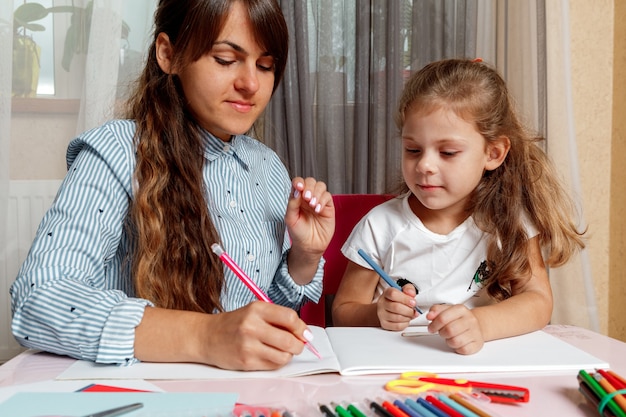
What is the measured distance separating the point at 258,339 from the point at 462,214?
61 cm

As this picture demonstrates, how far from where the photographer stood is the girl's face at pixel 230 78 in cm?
97

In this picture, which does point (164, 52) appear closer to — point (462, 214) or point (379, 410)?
point (462, 214)

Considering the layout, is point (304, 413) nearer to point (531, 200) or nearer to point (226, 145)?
point (226, 145)

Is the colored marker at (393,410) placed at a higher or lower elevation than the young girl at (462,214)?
lower

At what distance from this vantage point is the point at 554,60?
2.10 meters

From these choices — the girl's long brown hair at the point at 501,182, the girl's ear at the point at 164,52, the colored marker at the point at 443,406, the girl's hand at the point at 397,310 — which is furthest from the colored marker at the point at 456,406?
the girl's ear at the point at 164,52

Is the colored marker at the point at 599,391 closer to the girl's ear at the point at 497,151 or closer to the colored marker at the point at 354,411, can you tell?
the colored marker at the point at 354,411

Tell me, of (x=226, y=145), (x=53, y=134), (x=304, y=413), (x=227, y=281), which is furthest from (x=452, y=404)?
(x=53, y=134)

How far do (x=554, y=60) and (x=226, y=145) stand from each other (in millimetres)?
1411

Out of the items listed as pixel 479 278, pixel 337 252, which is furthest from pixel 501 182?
pixel 337 252

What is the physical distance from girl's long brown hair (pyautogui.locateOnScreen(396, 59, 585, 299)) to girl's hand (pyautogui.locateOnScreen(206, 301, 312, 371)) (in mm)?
514

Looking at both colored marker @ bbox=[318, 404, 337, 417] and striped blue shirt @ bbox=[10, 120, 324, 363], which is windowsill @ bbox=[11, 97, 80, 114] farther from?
colored marker @ bbox=[318, 404, 337, 417]

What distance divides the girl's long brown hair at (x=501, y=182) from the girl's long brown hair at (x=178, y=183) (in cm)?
30

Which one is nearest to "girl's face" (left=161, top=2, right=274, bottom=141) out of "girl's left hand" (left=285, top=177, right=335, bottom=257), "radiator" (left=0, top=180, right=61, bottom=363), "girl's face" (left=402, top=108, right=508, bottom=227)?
"girl's left hand" (left=285, top=177, right=335, bottom=257)
